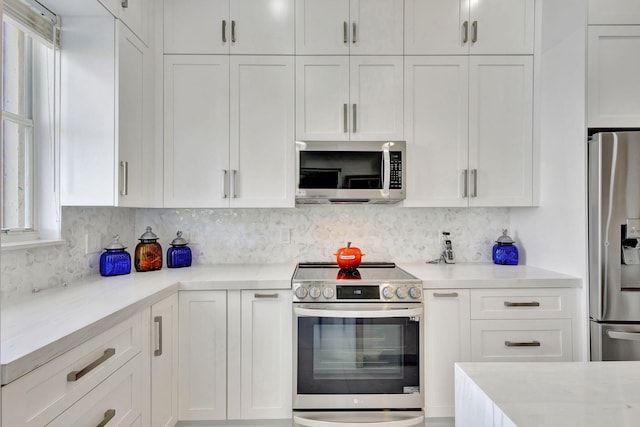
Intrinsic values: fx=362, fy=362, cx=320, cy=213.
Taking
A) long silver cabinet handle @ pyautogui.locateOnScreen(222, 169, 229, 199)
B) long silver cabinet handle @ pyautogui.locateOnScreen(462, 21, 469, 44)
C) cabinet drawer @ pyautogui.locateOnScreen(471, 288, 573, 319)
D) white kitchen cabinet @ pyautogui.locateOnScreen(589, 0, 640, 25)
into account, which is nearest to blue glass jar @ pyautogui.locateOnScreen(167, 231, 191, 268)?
long silver cabinet handle @ pyautogui.locateOnScreen(222, 169, 229, 199)

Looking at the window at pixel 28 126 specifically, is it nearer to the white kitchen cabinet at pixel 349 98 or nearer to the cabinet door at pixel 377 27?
the white kitchen cabinet at pixel 349 98

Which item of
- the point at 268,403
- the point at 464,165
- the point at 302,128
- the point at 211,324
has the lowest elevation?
the point at 268,403

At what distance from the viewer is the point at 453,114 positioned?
2.45 meters

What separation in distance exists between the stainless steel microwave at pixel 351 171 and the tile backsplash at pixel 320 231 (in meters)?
0.39

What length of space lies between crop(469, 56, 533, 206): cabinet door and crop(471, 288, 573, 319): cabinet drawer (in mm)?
635

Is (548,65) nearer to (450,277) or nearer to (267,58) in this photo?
(450,277)

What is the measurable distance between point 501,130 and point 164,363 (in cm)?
252

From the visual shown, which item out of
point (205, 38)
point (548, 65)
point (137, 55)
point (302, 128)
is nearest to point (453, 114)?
point (548, 65)

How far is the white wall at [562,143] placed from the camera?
2082 mm

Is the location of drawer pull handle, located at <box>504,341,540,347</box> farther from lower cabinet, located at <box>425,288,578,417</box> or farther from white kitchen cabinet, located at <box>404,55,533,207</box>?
white kitchen cabinet, located at <box>404,55,533,207</box>

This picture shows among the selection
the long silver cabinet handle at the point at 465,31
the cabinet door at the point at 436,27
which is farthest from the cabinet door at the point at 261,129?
the long silver cabinet handle at the point at 465,31

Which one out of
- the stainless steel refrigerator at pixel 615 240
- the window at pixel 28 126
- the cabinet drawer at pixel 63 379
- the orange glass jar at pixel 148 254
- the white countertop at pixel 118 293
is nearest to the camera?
the cabinet drawer at pixel 63 379

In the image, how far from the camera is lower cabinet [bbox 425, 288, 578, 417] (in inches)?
82.7

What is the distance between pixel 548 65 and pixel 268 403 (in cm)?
273
